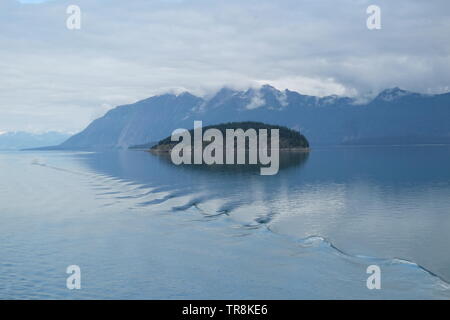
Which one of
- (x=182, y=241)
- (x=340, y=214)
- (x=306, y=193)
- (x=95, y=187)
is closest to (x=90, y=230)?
(x=182, y=241)

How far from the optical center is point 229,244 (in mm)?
47281

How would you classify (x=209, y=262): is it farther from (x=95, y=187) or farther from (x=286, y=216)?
(x=95, y=187)

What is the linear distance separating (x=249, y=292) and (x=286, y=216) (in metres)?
29.2

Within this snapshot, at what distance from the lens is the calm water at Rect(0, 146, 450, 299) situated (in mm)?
34500

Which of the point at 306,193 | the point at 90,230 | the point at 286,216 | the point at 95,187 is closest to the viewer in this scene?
the point at 90,230

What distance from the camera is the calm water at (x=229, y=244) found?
34.5 m

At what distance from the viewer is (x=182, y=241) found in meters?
48.9

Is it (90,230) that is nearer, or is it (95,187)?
(90,230)

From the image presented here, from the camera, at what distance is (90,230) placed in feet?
178

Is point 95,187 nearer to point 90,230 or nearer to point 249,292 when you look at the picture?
point 90,230
